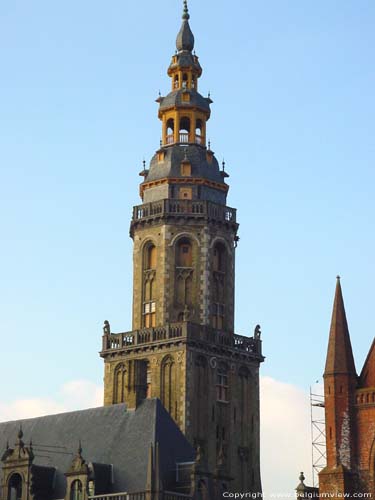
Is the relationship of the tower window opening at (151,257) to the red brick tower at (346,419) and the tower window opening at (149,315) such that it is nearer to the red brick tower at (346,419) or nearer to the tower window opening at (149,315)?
the tower window opening at (149,315)

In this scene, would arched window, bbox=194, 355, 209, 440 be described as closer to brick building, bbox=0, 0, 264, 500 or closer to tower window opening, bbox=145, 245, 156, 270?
brick building, bbox=0, 0, 264, 500

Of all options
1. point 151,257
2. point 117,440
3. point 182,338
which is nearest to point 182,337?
point 182,338

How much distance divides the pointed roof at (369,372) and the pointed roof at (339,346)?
32.4 inches

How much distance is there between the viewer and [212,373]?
4973 inches

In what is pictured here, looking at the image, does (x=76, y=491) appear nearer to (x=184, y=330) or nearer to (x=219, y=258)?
(x=184, y=330)

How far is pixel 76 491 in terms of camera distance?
104 metres

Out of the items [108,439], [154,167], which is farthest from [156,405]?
[154,167]

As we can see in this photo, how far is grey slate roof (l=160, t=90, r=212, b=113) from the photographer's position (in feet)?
444

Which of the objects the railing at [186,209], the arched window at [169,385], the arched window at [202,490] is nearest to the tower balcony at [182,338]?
the arched window at [169,385]

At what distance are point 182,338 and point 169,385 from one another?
3.78 meters

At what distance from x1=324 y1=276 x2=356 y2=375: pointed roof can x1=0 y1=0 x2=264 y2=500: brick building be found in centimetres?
1280

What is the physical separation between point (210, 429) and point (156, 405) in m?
17.6

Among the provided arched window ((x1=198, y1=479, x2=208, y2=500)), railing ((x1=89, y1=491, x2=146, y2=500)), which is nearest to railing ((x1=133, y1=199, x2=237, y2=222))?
arched window ((x1=198, y1=479, x2=208, y2=500))

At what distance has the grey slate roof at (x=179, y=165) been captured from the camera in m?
133
